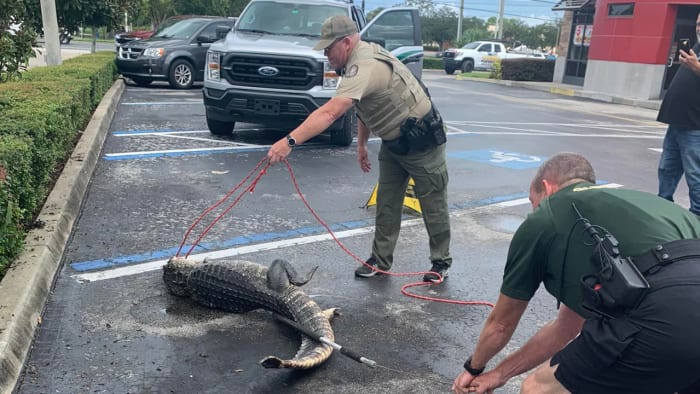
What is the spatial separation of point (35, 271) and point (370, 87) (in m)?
2.38

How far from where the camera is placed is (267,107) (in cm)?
841

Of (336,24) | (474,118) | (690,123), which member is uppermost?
(336,24)

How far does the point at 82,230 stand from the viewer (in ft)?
16.4

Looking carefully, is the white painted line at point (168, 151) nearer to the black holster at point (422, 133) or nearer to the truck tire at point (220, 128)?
the truck tire at point (220, 128)

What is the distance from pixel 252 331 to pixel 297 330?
33 cm

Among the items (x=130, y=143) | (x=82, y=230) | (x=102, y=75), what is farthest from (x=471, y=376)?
(x=102, y=75)

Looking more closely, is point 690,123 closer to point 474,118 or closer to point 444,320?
point 444,320

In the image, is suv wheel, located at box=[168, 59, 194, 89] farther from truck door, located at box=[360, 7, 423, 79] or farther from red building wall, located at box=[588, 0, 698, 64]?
red building wall, located at box=[588, 0, 698, 64]

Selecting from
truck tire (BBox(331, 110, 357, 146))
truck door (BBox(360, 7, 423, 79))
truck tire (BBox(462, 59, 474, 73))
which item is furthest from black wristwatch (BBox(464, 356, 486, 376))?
truck tire (BBox(462, 59, 474, 73))

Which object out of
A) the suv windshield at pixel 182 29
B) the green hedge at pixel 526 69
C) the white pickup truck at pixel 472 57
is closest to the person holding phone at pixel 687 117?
the suv windshield at pixel 182 29

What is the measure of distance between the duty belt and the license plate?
22.7 feet

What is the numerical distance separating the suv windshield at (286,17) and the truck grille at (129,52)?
6.22 m

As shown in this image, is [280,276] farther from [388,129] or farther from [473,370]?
[473,370]

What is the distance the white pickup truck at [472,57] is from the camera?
35.0 m
